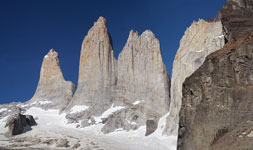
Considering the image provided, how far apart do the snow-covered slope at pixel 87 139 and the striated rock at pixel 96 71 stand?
9588mm

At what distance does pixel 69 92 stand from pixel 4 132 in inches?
1266

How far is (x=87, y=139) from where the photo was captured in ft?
154

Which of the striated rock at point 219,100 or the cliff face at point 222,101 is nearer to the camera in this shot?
the cliff face at point 222,101

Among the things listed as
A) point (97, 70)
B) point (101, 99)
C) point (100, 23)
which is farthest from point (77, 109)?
point (100, 23)

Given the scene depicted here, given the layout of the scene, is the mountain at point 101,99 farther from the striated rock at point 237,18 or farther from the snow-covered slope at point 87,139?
the striated rock at point 237,18

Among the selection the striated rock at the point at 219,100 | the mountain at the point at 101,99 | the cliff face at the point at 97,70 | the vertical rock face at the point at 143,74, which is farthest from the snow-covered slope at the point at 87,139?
the striated rock at the point at 219,100

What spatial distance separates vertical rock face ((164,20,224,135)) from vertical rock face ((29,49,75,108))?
1779 inches

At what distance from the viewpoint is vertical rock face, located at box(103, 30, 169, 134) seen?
5894cm

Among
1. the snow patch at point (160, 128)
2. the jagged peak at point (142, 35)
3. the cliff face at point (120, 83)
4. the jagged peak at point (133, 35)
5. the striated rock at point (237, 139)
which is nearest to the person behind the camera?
the striated rock at point (237, 139)

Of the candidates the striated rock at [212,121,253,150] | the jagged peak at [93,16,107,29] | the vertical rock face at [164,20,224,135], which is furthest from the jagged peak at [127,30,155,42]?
the striated rock at [212,121,253,150]

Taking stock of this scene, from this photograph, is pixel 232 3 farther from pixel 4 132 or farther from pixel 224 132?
pixel 4 132

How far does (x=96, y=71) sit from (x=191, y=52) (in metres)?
37.4

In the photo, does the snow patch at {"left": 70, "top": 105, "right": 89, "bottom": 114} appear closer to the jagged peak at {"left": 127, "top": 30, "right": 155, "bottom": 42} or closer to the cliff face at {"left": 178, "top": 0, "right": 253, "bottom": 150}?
the jagged peak at {"left": 127, "top": 30, "right": 155, "bottom": 42}

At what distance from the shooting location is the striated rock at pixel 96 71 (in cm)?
7331
